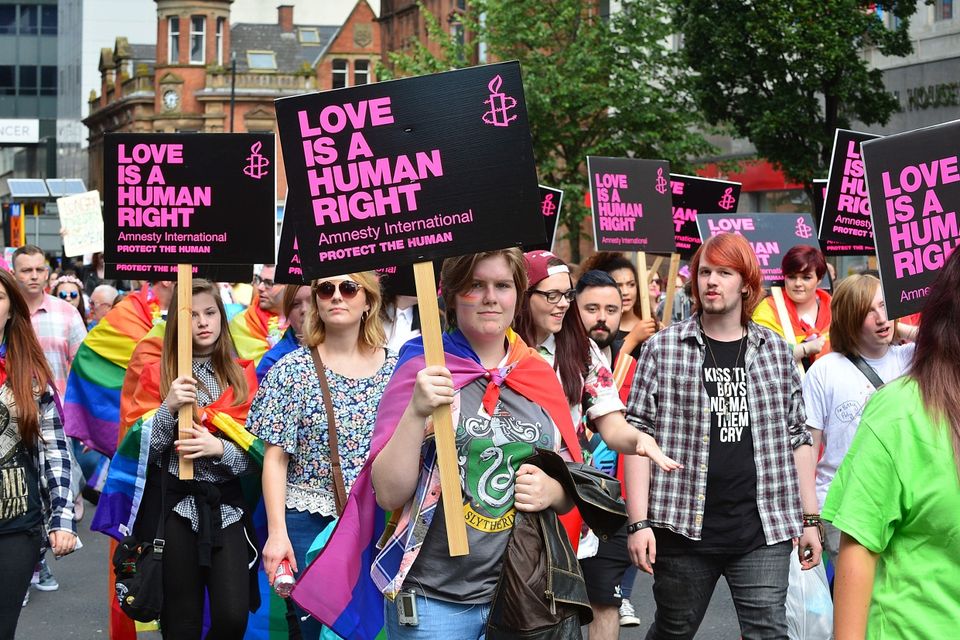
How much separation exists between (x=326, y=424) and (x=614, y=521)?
1740mm

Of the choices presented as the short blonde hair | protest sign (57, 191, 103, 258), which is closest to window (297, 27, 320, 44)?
protest sign (57, 191, 103, 258)

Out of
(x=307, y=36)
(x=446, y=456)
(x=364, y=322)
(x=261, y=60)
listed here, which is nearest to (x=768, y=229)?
(x=364, y=322)

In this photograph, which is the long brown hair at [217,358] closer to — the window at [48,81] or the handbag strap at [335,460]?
the handbag strap at [335,460]

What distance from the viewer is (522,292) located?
14.6 feet

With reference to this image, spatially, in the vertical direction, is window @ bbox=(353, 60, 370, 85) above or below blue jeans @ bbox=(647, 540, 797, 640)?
above

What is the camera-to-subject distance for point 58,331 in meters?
10.5

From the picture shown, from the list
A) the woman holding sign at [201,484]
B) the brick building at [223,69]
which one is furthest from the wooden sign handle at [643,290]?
the brick building at [223,69]

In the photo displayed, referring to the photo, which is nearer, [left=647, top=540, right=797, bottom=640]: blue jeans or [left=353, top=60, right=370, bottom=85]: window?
[left=647, top=540, right=797, bottom=640]: blue jeans

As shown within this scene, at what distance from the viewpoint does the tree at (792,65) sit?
22.8m

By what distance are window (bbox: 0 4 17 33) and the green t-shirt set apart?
101m

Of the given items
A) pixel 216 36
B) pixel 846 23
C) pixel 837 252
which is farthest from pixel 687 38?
pixel 216 36

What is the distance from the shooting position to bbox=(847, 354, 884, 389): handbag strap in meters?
6.49

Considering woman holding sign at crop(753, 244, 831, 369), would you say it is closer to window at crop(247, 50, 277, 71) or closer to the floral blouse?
the floral blouse

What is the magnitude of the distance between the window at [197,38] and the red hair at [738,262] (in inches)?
3409
